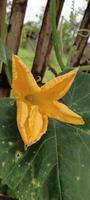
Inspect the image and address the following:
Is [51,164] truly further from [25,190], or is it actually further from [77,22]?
[77,22]

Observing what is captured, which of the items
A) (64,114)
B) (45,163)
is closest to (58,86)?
(64,114)

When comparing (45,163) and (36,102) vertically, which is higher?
(36,102)

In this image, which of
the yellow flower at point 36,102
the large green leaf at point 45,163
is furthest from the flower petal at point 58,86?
the large green leaf at point 45,163

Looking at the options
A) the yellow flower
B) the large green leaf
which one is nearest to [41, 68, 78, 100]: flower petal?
the yellow flower

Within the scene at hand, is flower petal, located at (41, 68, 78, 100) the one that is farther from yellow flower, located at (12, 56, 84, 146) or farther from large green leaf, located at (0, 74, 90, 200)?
large green leaf, located at (0, 74, 90, 200)

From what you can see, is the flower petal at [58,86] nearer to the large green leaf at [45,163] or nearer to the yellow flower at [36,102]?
the yellow flower at [36,102]

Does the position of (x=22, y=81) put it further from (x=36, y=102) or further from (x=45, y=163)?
(x=45, y=163)
